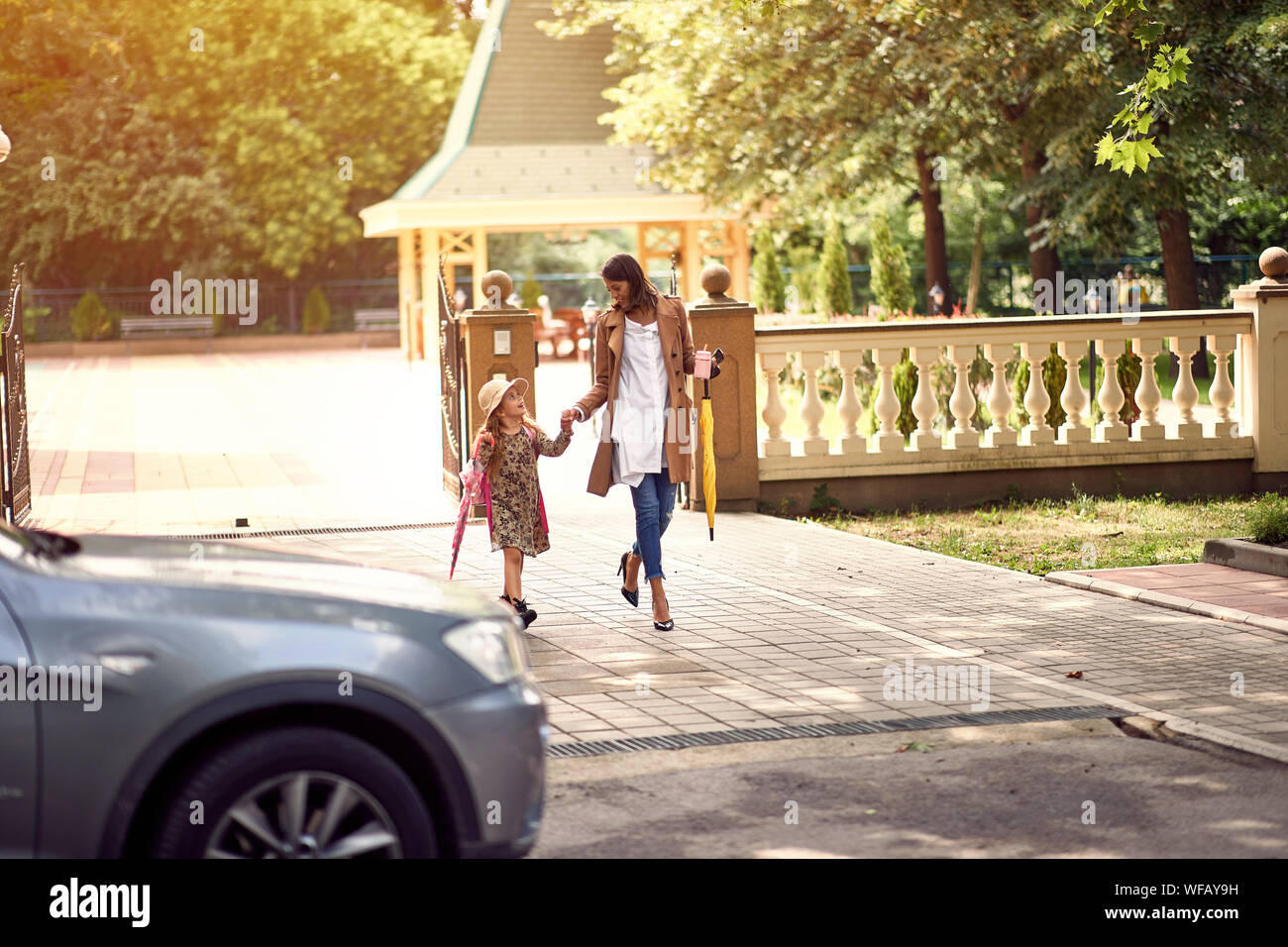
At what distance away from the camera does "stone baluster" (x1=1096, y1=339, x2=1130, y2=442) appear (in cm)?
1317

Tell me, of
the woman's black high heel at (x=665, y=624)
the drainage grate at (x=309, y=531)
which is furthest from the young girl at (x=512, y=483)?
the drainage grate at (x=309, y=531)

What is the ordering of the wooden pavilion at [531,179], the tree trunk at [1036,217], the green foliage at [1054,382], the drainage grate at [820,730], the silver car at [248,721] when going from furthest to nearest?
the wooden pavilion at [531,179]
the tree trunk at [1036,217]
the green foliage at [1054,382]
the drainage grate at [820,730]
the silver car at [248,721]

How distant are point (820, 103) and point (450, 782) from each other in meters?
22.7

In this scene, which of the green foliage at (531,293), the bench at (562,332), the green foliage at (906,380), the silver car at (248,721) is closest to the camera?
the silver car at (248,721)

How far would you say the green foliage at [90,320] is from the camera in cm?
4669

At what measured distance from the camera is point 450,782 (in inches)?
155

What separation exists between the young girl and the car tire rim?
4.56 metres

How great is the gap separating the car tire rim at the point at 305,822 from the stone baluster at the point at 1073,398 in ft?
33.5

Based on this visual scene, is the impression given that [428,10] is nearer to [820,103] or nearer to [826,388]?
[820,103]

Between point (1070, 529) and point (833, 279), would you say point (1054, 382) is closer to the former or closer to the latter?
point (1070, 529)

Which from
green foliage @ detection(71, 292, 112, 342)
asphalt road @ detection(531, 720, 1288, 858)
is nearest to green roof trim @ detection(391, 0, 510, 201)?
green foliage @ detection(71, 292, 112, 342)

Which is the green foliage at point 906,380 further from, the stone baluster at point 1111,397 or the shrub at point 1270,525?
the shrub at point 1270,525

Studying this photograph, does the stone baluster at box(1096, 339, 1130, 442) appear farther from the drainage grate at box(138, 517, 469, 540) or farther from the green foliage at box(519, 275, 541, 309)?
the green foliage at box(519, 275, 541, 309)

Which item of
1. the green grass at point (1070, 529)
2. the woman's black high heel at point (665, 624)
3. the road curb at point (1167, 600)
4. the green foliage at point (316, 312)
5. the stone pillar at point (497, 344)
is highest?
the green foliage at point (316, 312)
